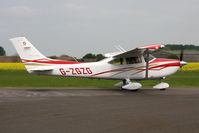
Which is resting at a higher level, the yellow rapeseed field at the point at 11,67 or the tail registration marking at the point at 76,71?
the tail registration marking at the point at 76,71

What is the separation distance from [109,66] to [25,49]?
4.76m

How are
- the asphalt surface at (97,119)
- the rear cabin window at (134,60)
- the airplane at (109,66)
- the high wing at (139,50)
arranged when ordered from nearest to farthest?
the asphalt surface at (97,119) < the high wing at (139,50) < the airplane at (109,66) < the rear cabin window at (134,60)

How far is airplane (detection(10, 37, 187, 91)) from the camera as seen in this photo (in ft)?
45.5

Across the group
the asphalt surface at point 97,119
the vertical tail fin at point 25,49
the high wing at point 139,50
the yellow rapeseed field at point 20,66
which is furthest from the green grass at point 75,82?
the yellow rapeseed field at point 20,66

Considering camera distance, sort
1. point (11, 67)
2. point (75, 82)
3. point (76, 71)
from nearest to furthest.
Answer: point (76, 71), point (75, 82), point (11, 67)

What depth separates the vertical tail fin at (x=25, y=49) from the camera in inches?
541

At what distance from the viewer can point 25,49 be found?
13844 mm

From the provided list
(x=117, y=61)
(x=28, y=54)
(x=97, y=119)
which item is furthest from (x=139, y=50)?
(x=97, y=119)

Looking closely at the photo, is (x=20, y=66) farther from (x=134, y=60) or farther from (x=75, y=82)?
(x=134, y=60)

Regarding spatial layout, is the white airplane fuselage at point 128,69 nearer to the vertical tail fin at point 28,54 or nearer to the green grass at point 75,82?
the vertical tail fin at point 28,54

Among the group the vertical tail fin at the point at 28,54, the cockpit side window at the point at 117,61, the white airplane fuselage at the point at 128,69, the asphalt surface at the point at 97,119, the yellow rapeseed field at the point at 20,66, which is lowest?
the yellow rapeseed field at the point at 20,66

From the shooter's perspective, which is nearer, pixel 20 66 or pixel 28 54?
pixel 28 54

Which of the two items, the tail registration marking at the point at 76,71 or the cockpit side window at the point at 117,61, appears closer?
the tail registration marking at the point at 76,71

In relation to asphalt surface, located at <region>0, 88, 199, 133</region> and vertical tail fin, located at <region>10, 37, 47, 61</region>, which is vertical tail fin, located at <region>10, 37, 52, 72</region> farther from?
asphalt surface, located at <region>0, 88, 199, 133</region>
